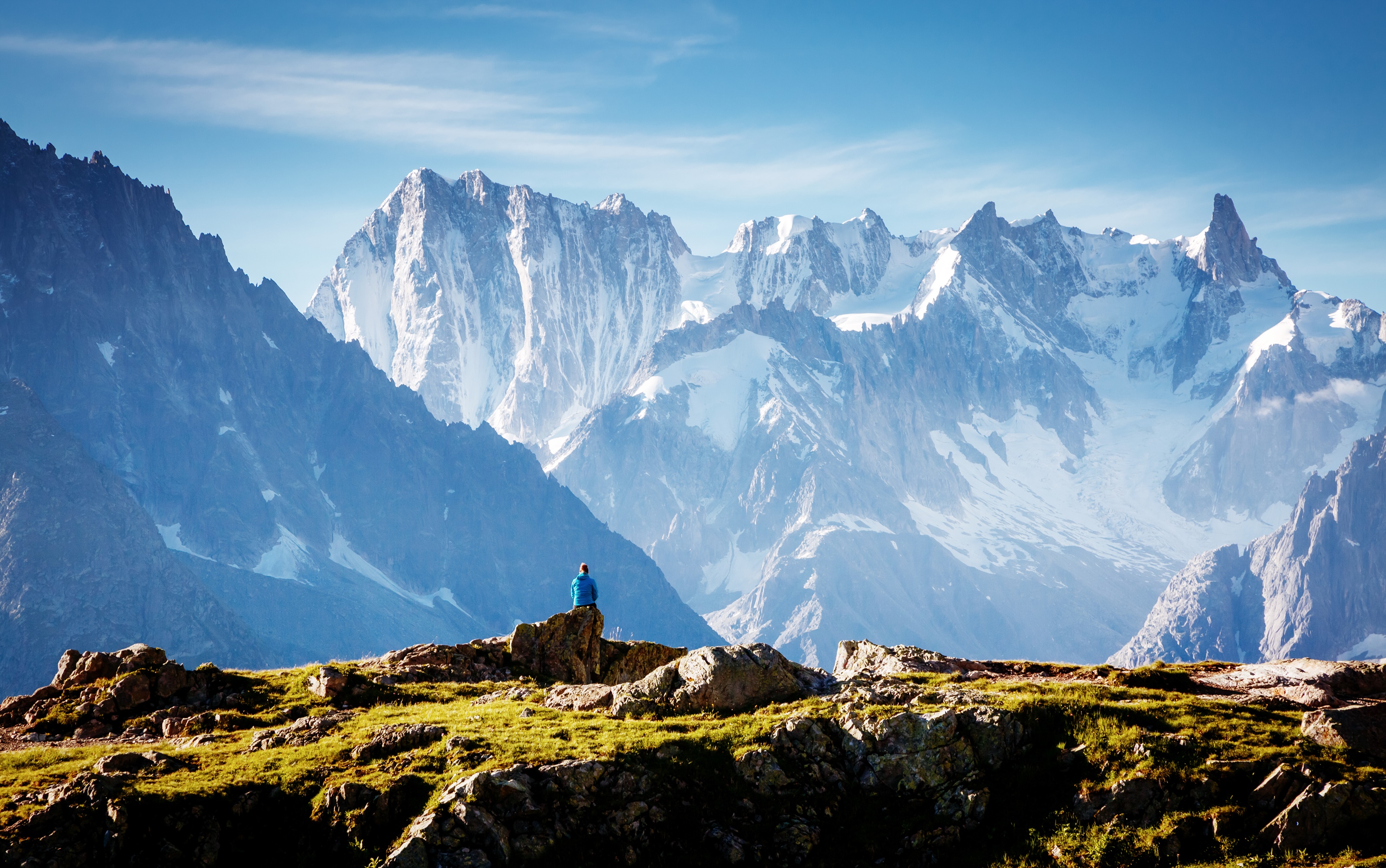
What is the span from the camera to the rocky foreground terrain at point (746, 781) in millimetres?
23078

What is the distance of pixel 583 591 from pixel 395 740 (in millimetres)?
14615

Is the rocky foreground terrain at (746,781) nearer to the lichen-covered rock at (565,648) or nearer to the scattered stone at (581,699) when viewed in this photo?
the scattered stone at (581,699)

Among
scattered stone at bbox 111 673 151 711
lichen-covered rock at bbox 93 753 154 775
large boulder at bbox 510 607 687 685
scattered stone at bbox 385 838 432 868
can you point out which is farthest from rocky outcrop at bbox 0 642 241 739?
scattered stone at bbox 385 838 432 868

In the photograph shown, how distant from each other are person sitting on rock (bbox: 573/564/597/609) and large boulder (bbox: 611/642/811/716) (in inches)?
364

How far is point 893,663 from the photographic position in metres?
36.9

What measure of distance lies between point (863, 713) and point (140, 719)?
881 inches

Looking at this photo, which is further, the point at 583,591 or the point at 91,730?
the point at 583,591

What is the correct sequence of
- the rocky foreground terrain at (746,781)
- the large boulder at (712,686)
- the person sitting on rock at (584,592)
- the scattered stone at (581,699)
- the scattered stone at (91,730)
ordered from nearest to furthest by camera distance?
the rocky foreground terrain at (746,781), the large boulder at (712,686), the scattered stone at (91,730), the scattered stone at (581,699), the person sitting on rock at (584,592)

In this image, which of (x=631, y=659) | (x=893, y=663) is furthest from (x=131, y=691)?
(x=893, y=663)

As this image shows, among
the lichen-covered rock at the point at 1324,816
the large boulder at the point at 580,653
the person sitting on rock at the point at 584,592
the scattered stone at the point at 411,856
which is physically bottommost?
the lichen-covered rock at the point at 1324,816

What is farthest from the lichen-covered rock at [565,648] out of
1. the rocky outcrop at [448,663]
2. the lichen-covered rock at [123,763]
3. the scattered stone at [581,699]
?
the lichen-covered rock at [123,763]

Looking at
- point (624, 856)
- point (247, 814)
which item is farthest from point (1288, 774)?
point (247, 814)

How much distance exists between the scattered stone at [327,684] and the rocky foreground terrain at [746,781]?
3.61 metres

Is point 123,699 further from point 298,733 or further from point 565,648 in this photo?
point 565,648
